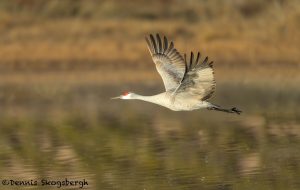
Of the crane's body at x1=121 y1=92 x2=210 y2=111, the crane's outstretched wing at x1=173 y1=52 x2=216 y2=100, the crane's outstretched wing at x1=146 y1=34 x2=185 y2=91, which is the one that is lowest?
the crane's body at x1=121 y1=92 x2=210 y2=111

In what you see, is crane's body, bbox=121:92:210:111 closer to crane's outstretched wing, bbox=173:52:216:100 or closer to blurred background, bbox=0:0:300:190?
crane's outstretched wing, bbox=173:52:216:100

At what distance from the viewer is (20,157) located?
14367mm

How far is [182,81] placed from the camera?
503 inches

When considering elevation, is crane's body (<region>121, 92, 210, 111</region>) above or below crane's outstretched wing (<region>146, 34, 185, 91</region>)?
below

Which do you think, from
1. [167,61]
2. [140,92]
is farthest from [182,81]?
[140,92]

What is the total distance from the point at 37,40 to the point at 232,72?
588 cm

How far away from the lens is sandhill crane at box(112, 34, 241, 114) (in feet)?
41.0

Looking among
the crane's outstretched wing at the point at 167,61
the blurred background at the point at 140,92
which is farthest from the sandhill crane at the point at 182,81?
the blurred background at the point at 140,92

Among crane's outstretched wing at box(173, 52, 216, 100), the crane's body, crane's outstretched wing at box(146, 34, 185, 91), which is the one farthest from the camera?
crane's outstretched wing at box(146, 34, 185, 91)

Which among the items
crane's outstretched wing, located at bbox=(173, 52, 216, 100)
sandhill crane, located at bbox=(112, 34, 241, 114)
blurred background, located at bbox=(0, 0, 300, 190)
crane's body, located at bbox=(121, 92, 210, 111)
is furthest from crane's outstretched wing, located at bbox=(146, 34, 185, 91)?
blurred background, located at bbox=(0, 0, 300, 190)

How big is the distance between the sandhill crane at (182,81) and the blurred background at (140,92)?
79 cm

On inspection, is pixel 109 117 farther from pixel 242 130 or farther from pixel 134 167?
pixel 134 167

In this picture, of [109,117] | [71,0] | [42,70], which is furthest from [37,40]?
[109,117]

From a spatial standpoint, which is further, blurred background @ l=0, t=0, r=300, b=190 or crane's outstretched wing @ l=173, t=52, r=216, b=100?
blurred background @ l=0, t=0, r=300, b=190
